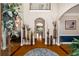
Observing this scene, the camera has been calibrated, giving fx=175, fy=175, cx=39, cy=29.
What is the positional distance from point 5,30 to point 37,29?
0.29 metres

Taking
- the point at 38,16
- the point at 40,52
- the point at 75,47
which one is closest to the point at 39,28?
the point at 38,16

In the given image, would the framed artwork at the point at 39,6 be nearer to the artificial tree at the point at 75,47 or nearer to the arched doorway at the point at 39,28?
the arched doorway at the point at 39,28

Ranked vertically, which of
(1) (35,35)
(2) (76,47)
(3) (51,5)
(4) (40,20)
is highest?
(3) (51,5)

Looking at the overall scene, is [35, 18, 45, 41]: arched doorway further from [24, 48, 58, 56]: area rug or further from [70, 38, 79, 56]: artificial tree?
[70, 38, 79, 56]: artificial tree

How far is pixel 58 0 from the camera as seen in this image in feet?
5.24

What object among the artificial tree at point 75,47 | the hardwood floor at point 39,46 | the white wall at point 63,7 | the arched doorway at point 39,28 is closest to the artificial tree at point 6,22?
the hardwood floor at point 39,46

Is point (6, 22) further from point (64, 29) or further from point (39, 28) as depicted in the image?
point (64, 29)

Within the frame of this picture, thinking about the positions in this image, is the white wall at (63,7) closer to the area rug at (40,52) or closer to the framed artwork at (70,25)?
the framed artwork at (70,25)

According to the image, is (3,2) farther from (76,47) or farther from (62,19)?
(76,47)

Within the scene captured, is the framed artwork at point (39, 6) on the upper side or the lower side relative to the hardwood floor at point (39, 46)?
upper

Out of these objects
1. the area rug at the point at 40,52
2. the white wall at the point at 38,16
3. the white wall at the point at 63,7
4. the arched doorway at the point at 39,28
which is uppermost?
the white wall at the point at 63,7

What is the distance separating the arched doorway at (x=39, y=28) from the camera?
1573mm

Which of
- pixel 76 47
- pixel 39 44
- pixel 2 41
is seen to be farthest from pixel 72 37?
pixel 2 41

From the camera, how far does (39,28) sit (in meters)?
1.59
